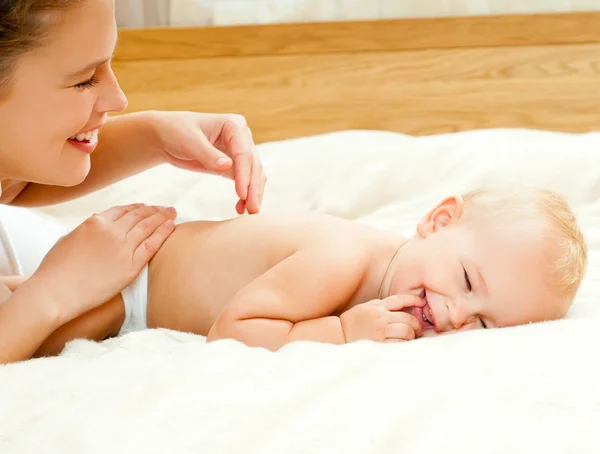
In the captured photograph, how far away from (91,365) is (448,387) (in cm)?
41

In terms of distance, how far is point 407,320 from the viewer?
3.42 feet

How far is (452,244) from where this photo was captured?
1127 millimetres

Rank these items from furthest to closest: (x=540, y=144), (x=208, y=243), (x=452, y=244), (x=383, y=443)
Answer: (x=540, y=144), (x=208, y=243), (x=452, y=244), (x=383, y=443)

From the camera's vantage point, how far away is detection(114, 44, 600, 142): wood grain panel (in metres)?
2.19

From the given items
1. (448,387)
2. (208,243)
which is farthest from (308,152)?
(448,387)

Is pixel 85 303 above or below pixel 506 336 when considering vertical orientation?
below

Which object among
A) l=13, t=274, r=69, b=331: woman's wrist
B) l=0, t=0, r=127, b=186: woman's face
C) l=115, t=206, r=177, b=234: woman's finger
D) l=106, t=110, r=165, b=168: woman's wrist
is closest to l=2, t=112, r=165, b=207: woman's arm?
l=106, t=110, r=165, b=168: woman's wrist

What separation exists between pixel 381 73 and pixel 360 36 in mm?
118

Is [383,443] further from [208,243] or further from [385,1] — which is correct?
[385,1]

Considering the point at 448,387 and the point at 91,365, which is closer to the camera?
the point at 448,387

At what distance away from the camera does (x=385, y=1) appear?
2223mm

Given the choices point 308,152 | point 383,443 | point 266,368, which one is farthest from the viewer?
point 308,152

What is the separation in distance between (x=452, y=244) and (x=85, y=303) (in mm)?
532

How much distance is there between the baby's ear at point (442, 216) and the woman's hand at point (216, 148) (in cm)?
27
